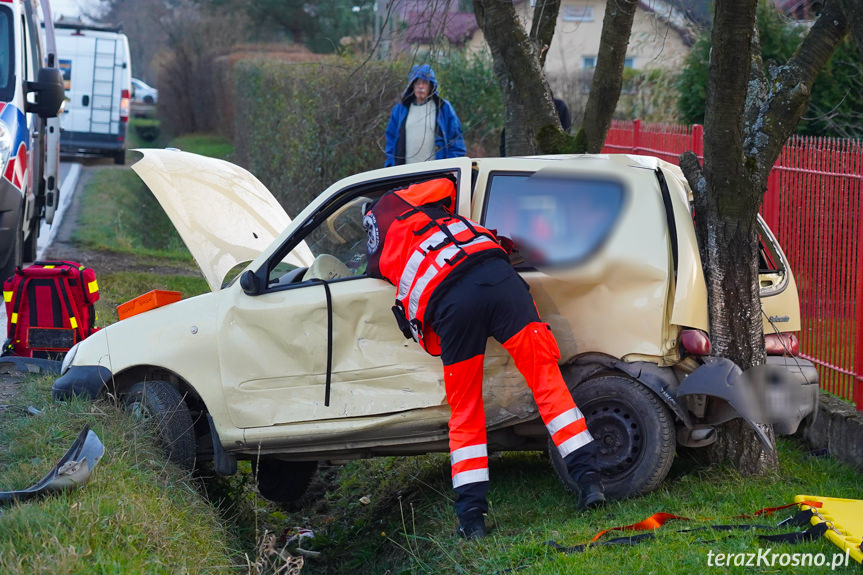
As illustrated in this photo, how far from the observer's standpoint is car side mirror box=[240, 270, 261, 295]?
510cm

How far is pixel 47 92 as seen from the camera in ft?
30.3

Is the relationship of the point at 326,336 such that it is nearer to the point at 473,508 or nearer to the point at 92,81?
the point at 473,508

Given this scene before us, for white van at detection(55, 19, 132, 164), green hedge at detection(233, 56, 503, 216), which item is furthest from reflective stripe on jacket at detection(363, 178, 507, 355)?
white van at detection(55, 19, 132, 164)

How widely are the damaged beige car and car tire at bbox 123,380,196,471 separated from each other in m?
0.01

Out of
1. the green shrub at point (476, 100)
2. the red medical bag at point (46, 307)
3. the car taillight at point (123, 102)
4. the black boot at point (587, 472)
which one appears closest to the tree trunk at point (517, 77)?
the red medical bag at point (46, 307)

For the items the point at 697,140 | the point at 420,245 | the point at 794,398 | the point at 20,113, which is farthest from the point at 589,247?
the point at 20,113

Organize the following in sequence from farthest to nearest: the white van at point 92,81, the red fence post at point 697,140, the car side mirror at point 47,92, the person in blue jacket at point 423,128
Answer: the white van at point 92,81 → the car side mirror at point 47,92 → the person in blue jacket at point 423,128 → the red fence post at point 697,140

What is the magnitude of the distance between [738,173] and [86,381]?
3597mm

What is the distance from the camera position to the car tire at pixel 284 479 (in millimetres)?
5934

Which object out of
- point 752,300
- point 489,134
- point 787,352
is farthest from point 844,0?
point 489,134

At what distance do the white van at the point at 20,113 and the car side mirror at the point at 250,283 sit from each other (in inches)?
176

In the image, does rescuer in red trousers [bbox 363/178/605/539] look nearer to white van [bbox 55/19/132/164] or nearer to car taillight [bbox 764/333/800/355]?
car taillight [bbox 764/333/800/355]

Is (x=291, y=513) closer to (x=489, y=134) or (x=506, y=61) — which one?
(x=506, y=61)

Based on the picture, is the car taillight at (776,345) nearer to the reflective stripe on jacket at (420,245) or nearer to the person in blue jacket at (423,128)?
the reflective stripe on jacket at (420,245)
